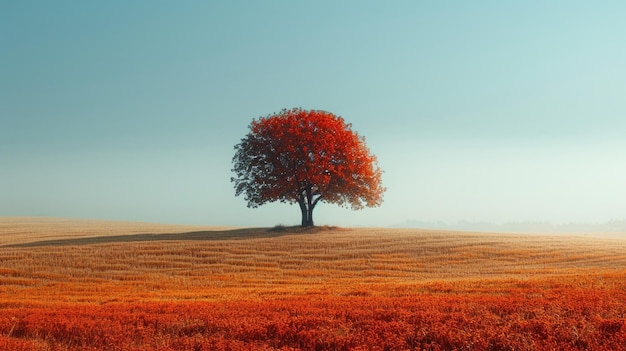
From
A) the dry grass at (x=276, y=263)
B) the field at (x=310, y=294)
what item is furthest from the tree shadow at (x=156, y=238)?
the field at (x=310, y=294)

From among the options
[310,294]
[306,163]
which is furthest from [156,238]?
[310,294]

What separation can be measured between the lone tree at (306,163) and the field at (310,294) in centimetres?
822

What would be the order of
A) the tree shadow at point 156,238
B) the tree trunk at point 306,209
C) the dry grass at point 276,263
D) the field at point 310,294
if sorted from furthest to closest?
the tree trunk at point 306,209 < the tree shadow at point 156,238 < the dry grass at point 276,263 < the field at point 310,294

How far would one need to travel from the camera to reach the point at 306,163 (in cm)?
5378

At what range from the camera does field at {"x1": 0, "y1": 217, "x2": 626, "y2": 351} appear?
34.6 ft

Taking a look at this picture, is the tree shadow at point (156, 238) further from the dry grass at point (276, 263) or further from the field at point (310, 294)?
the field at point (310, 294)

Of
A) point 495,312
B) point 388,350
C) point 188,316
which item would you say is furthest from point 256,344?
point 495,312

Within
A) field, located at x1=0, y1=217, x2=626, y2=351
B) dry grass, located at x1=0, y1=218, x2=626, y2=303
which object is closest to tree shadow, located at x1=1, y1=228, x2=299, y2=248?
dry grass, located at x1=0, y1=218, x2=626, y2=303

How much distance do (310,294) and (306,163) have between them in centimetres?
3444

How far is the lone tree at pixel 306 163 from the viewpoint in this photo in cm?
5412

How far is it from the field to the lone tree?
27.0 ft

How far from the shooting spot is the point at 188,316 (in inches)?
515

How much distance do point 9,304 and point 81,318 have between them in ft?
25.2

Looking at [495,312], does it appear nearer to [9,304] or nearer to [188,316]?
[188,316]
